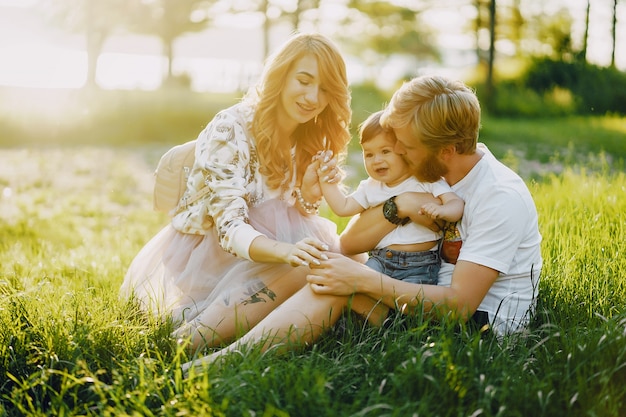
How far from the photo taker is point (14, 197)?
7980mm

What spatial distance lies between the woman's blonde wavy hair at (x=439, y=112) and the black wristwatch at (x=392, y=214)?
0.30 metres

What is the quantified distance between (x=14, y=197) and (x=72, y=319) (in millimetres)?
5701

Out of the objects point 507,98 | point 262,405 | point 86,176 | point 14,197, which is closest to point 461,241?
point 262,405

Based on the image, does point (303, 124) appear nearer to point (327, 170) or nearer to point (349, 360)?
point (327, 170)

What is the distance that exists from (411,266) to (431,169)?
15.9 inches

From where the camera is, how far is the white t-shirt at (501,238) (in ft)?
8.77

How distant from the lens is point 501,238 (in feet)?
8.79

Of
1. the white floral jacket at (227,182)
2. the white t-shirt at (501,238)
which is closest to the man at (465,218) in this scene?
the white t-shirt at (501,238)

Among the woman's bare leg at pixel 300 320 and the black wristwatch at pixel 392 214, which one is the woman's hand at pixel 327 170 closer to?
the black wristwatch at pixel 392 214

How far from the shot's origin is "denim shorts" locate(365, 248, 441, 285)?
2.92 metres

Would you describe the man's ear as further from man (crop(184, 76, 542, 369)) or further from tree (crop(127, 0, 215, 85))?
tree (crop(127, 0, 215, 85))

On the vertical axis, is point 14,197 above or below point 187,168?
below

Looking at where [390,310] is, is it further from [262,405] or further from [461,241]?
[262,405]

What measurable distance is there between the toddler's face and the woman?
0.96 feet
